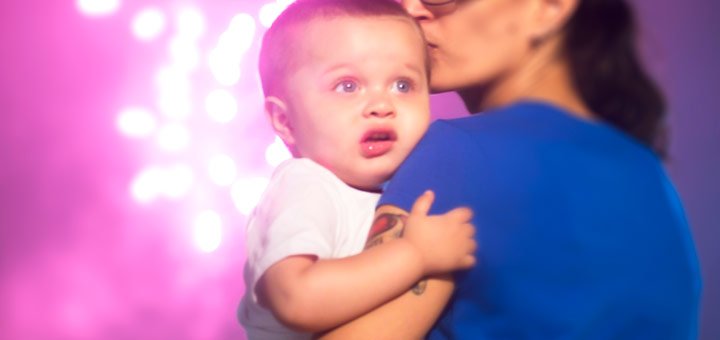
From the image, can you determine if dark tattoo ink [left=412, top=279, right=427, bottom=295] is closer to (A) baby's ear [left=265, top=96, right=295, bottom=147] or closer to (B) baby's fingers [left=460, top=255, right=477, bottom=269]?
(B) baby's fingers [left=460, top=255, right=477, bottom=269]

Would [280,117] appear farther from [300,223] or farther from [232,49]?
[232,49]

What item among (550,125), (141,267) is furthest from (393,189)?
(141,267)

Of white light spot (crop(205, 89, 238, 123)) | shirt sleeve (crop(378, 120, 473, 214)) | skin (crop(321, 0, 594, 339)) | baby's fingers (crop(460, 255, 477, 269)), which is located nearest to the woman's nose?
skin (crop(321, 0, 594, 339))

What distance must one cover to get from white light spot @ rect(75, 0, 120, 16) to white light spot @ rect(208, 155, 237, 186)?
0.50 m

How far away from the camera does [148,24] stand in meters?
2.50

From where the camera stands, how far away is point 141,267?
8.09ft

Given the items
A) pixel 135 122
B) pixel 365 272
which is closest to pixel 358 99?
pixel 365 272

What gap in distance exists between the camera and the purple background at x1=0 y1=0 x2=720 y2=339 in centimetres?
236

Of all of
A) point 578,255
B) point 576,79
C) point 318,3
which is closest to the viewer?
point 578,255

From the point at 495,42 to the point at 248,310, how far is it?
0.45 metres

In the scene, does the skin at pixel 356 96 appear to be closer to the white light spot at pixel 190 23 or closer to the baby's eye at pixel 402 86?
the baby's eye at pixel 402 86

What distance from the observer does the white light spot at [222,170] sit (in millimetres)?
2564

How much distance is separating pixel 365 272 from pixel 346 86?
26 cm

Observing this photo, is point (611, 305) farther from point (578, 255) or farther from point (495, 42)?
point (495, 42)
